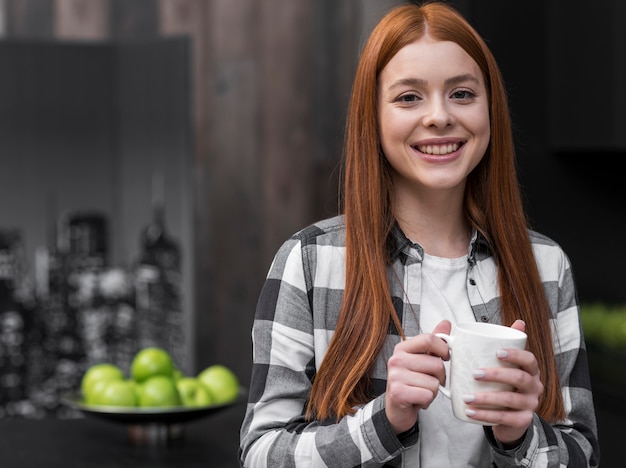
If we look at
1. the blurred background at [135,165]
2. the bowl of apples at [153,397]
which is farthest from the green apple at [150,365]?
the blurred background at [135,165]

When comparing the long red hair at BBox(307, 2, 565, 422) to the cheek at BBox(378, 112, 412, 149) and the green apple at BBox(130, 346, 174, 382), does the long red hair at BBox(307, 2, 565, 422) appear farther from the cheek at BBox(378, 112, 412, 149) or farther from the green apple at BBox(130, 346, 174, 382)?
the green apple at BBox(130, 346, 174, 382)

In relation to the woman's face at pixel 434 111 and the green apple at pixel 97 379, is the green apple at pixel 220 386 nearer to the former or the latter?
the green apple at pixel 97 379

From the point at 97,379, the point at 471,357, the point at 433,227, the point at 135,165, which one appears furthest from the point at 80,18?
the point at 471,357

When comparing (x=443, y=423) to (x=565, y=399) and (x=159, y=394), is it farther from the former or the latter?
(x=159, y=394)

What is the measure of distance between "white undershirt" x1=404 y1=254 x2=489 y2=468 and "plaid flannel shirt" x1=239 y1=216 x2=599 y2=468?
0.01 meters

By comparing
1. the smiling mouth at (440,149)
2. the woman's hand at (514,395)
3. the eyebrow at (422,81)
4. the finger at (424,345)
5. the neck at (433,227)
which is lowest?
the woman's hand at (514,395)

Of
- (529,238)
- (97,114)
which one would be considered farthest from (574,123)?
(529,238)

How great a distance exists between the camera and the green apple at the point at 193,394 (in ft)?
5.98

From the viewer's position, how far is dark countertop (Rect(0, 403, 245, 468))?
172cm

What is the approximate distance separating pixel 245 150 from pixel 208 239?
37 cm

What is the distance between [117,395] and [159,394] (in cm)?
7

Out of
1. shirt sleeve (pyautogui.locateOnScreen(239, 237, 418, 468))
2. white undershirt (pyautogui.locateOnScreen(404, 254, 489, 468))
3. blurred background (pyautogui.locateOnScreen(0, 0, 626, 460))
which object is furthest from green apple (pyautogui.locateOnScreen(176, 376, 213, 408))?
blurred background (pyautogui.locateOnScreen(0, 0, 626, 460))

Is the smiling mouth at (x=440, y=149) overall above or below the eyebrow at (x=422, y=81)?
below

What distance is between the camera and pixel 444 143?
120 centimetres
